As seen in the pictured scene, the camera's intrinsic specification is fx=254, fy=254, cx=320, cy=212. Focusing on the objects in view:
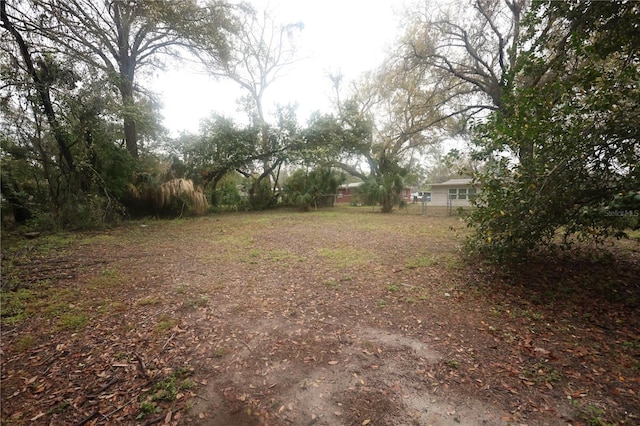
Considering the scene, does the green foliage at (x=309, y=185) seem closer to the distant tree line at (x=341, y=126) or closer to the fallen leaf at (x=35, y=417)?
the distant tree line at (x=341, y=126)

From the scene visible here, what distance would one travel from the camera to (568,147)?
9.52 ft

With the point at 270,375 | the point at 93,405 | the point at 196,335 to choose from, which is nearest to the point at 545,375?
the point at 270,375

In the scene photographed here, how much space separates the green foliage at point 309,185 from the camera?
15531 millimetres

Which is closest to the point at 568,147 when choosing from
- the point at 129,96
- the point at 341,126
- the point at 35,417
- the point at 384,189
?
the point at 35,417

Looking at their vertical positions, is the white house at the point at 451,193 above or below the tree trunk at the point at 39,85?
below

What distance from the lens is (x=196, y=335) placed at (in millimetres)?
2617

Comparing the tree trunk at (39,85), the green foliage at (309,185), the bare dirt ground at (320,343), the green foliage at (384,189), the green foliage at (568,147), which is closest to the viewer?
the bare dirt ground at (320,343)

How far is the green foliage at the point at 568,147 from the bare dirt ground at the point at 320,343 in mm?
957

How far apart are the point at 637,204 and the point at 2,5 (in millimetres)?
10899

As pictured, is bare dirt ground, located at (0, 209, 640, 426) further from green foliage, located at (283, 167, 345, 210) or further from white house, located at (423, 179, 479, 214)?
white house, located at (423, 179, 479, 214)

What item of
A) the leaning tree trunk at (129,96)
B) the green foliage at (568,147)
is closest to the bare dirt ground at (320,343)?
the green foliage at (568,147)

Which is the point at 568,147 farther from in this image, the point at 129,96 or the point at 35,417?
the point at 129,96

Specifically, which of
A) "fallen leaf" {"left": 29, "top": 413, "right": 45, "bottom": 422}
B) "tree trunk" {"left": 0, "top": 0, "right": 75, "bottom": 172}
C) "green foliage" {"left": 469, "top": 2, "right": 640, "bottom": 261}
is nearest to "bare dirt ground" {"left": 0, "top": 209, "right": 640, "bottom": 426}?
"fallen leaf" {"left": 29, "top": 413, "right": 45, "bottom": 422}

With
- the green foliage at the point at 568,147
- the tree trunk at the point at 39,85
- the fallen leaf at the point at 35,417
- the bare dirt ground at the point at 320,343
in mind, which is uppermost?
the tree trunk at the point at 39,85
